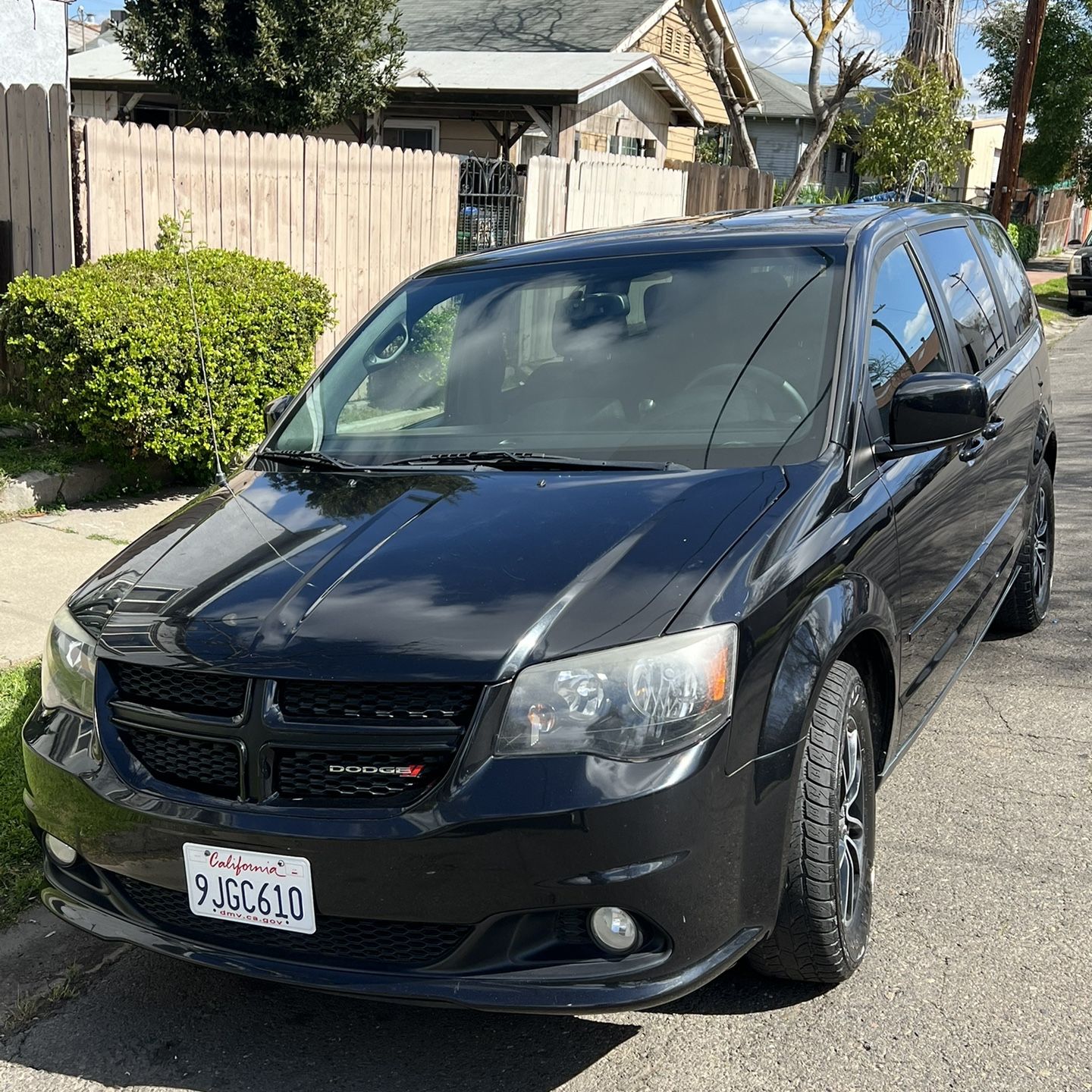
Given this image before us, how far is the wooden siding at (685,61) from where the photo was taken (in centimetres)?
2706

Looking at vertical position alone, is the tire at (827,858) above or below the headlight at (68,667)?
below

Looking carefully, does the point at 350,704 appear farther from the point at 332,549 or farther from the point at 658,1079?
the point at 658,1079

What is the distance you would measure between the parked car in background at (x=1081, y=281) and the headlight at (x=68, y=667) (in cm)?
2481

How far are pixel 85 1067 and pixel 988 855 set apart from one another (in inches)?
101

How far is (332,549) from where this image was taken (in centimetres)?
313

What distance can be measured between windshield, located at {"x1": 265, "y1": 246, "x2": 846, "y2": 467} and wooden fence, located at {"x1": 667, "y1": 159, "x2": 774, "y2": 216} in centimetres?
1525

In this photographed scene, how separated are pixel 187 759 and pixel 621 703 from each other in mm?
941

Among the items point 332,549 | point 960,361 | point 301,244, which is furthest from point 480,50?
point 332,549

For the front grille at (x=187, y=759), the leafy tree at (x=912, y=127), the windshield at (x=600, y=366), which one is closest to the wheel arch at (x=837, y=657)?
the windshield at (x=600, y=366)

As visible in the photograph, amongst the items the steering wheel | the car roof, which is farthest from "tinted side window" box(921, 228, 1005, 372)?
the steering wheel

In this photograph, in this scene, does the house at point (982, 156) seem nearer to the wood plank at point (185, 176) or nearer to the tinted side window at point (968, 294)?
the wood plank at point (185, 176)

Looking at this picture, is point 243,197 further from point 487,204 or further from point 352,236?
point 487,204

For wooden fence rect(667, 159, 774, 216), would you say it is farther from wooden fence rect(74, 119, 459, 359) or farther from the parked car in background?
wooden fence rect(74, 119, 459, 359)

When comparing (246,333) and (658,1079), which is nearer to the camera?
(658,1079)
